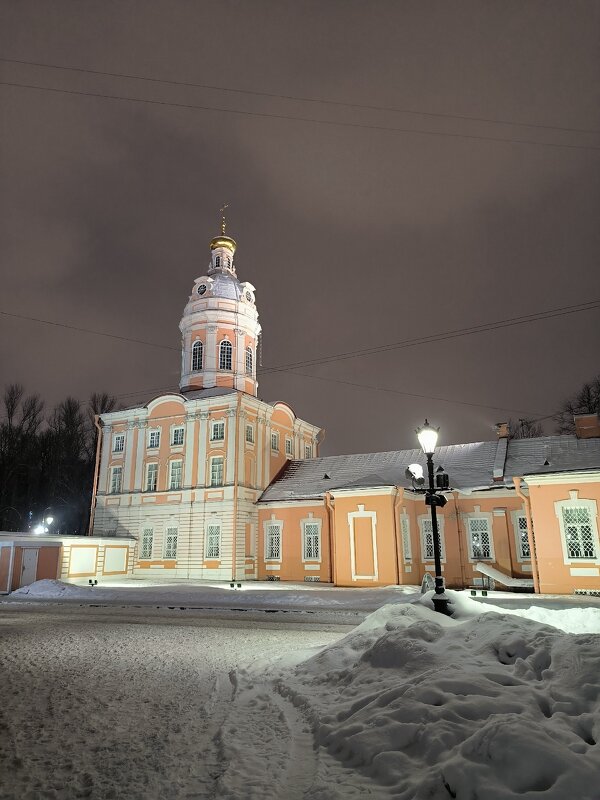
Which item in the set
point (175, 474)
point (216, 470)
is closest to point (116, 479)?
point (175, 474)

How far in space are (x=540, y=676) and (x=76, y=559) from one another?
→ 2790 cm

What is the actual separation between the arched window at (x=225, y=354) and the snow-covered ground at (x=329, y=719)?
94.4 feet

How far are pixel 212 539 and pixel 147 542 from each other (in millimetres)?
4756

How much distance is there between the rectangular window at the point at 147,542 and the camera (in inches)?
1294

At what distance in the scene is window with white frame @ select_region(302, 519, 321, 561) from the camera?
2948 centimetres

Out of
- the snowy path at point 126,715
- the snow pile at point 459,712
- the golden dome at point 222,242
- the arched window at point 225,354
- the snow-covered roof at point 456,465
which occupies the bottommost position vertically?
the snowy path at point 126,715

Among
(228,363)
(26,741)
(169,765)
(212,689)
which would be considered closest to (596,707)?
(169,765)

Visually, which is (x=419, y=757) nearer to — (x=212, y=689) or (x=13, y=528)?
(x=212, y=689)

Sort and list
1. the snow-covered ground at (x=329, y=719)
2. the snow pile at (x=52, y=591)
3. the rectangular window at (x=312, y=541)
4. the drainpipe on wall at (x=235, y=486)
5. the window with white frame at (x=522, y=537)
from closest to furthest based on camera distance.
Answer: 1. the snow-covered ground at (x=329, y=719)
2. the snow pile at (x=52, y=591)
3. the window with white frame at (x=522, y=537)
4. the rectangular window at (x=312, y=541)
5. the drainpipe on wall at (x=235, y=486)

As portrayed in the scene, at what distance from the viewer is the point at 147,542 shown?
33125mm

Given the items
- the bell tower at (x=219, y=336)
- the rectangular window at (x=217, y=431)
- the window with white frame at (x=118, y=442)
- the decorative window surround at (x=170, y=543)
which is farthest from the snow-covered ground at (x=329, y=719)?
the bell tower at (x=219, y=336)

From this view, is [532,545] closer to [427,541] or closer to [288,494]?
[427,541]

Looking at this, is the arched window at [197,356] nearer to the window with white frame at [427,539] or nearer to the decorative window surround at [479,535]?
the window with white frame at [427,539]

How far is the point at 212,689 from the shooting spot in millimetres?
7117
